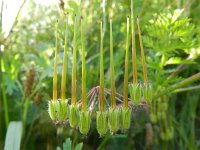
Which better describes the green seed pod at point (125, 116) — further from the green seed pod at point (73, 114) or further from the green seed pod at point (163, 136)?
the green seed pod at point (163, 136)

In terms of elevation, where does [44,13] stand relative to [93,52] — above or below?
above

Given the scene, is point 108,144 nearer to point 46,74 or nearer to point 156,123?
point 156,123

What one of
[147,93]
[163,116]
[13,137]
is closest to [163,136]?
[163,116]

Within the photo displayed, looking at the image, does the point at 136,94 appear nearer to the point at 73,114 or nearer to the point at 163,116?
the point at 73,114

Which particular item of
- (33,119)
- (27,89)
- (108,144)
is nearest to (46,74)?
(27,89)

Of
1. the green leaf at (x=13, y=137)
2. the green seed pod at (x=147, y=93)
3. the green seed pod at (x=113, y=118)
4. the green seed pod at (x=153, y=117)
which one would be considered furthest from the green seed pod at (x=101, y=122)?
the green seed pod at (x=153, y=117)

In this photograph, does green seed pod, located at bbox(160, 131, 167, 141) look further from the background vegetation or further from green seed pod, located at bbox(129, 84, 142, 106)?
green seed pod, located at bbox(129, 84, 142, 106)
